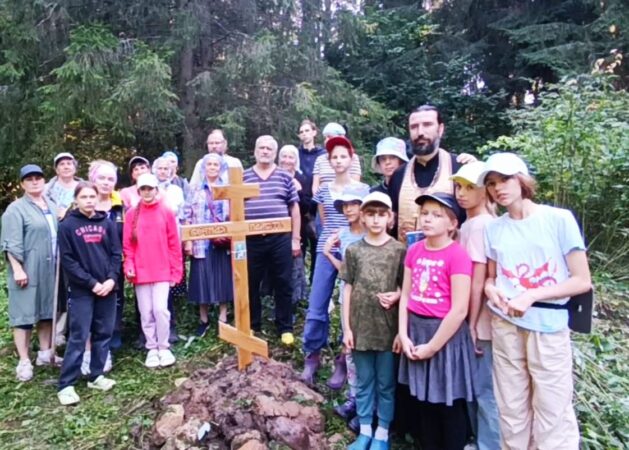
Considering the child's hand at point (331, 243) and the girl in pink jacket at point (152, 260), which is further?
the girl in pink jacket at point (152, 260)

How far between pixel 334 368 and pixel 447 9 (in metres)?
11.3

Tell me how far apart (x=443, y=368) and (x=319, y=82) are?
24.7ft

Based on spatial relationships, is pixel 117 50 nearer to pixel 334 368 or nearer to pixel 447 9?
pixel 334 368

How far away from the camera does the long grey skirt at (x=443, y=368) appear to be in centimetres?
274

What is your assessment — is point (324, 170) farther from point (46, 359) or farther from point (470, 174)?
point (46, 359)

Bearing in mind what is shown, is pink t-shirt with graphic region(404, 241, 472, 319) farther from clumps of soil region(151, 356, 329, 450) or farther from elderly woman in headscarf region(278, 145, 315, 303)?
elderly woman in headscarf region(278, 145, 315, 303)

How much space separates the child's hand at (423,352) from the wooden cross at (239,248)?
1379 mm

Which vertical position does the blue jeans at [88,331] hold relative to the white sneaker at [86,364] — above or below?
above

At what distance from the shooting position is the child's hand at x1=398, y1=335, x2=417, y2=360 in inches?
111

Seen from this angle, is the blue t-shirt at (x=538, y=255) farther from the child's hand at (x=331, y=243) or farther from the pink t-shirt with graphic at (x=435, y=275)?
the child's hand at (x=331, y=243)

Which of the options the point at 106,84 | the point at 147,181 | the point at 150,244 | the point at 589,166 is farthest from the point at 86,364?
the point at 589,166

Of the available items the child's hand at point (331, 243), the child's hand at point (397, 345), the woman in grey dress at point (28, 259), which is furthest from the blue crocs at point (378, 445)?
the woman in grey dress at point (28, 259)

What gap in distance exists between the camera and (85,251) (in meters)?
4.02

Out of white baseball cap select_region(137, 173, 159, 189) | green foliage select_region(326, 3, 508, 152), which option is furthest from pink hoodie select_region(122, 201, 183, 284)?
green foliage select_region(326, 3, 508, 152)
